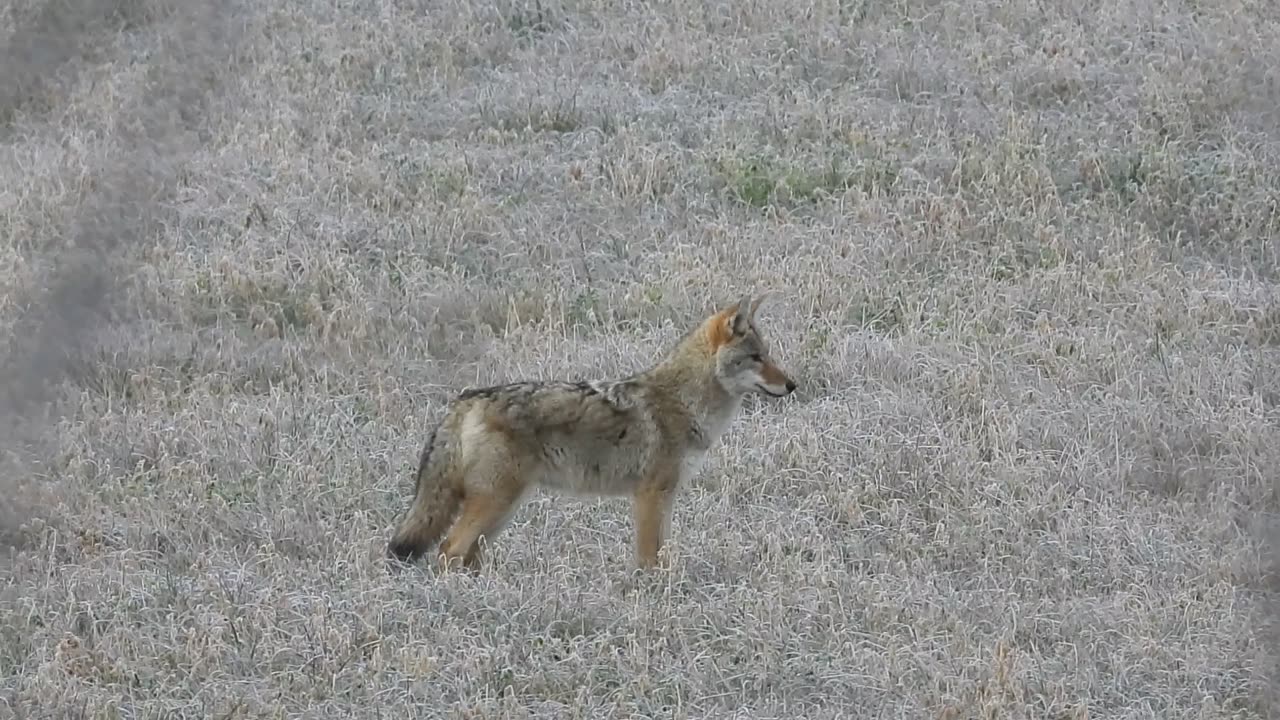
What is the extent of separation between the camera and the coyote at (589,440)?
6355 millimetres

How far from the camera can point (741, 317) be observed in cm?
696

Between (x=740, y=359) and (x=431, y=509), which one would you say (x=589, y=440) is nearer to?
(x=431, y=509)

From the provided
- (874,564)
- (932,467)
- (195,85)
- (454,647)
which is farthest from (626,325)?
(195,85)

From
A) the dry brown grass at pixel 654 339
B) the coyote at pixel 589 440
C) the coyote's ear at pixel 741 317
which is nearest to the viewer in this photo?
the dry brown grass at pixel 654 339

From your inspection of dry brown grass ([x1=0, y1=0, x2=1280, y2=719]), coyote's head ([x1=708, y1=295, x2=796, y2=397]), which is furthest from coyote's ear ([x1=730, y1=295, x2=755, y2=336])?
dry brown grass ([x1=0, y1=0, x2=1280, y2=719])

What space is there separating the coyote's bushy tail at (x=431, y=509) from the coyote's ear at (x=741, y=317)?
4.47 feet

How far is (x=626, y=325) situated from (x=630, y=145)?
2748mm

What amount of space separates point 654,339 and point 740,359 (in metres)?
2.53

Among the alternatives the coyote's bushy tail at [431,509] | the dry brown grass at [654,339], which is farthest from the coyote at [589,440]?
the dry brown grass at [654,339]

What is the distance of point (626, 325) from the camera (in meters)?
9.83

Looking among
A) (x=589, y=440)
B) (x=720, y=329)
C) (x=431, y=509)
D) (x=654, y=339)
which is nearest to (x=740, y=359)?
(x=720, y=329)

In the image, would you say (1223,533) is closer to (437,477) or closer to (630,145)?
(437,477)

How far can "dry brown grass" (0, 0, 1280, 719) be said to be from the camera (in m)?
5.61

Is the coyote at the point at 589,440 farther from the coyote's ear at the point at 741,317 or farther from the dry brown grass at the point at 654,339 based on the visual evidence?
the dry brown grass at the point at 654,339
